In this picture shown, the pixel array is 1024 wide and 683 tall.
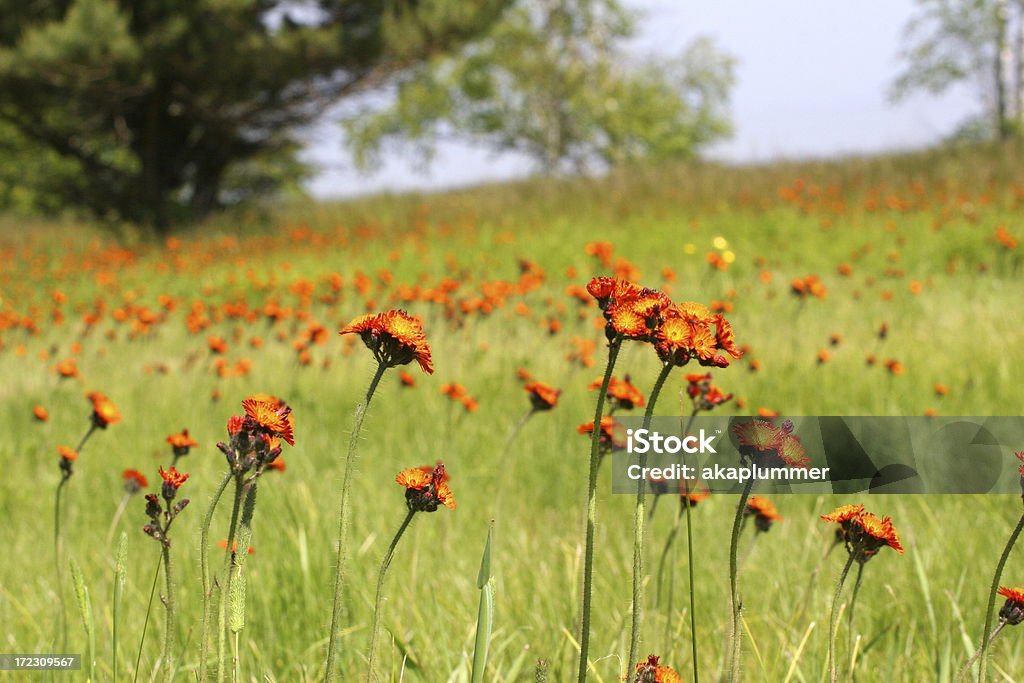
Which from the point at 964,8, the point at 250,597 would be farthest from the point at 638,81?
the point at 250,597

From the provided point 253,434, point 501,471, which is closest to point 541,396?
point 501,471

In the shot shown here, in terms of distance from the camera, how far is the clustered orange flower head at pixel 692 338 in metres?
0.91

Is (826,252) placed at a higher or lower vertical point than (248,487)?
higher

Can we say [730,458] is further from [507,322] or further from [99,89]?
[99,89]

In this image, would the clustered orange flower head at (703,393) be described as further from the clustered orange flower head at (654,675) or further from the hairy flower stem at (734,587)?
the clustered orange flower head at (654,675)

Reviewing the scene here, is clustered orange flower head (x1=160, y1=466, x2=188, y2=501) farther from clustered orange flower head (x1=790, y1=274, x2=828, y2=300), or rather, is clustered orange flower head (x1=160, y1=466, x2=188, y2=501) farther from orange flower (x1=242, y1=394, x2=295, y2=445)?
clustered orange flower head (x1=790, y1=274, x2=828, y2=300)

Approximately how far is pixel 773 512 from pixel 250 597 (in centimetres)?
112

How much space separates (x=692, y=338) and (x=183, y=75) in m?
14.3

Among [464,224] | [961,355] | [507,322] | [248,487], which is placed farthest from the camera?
[464,224]

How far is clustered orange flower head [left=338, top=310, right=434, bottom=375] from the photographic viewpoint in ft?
3.13

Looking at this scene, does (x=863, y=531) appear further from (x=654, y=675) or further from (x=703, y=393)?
(x=703, y=393)

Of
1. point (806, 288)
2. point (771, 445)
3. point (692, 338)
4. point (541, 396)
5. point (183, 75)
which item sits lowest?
point (771, 445)

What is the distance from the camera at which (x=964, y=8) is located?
30078 mm

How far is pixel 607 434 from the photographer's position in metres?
1.31
